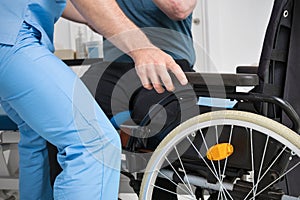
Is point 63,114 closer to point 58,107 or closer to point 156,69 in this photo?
point 58,107

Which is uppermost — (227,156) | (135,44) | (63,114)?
(135,44)

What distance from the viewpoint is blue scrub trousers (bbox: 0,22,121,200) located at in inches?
30.4

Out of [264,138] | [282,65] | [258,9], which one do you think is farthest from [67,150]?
[258,9]

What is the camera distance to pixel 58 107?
78cm

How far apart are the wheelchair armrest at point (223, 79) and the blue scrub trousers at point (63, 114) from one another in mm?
229

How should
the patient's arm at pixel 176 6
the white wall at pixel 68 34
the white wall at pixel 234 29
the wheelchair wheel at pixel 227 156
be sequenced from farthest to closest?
1. the white wall at pixel 234 29
2. the white wall at pixel 68 34
3. the patient's arm at pixel 176 6
4. the wheelchair wheel at pixel 227 156

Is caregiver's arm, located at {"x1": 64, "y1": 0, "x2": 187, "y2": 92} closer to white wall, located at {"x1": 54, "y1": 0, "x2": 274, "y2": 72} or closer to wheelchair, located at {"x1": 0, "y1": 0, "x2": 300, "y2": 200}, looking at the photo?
wheelchair, located at {"x1": 0, "y1": 0, "x2": 300, "y2": 200}

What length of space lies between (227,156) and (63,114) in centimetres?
41

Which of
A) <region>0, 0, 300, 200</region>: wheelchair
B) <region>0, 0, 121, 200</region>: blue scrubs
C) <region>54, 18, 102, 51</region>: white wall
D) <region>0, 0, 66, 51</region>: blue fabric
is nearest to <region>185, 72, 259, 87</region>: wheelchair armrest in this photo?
<region>0, 0, 300, 200</region>: wheelchair

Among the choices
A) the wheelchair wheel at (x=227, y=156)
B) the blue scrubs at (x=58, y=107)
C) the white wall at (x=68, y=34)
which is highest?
the white wall at (x=68, y=34)

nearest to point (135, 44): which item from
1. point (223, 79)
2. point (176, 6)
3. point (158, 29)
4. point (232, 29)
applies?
point (223, 79)

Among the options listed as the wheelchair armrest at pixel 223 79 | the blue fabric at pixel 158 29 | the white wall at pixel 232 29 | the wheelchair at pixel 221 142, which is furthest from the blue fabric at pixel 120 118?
the white wall at pixel 232 29

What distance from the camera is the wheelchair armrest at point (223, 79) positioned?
86cm

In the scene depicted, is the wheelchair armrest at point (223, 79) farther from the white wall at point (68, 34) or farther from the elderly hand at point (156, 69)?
the white wall at point (68, 34)
